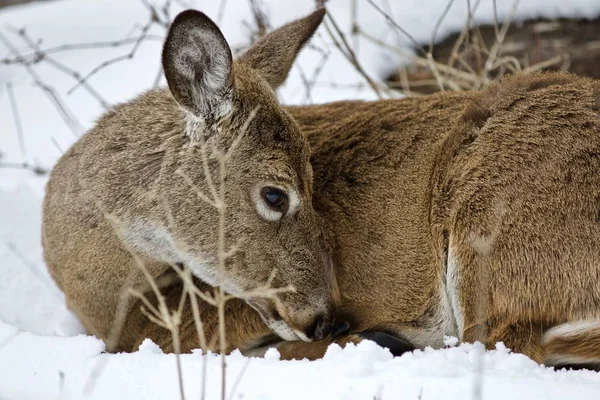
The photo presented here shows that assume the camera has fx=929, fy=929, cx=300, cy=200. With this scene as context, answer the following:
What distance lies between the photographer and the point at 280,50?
16.5 ft

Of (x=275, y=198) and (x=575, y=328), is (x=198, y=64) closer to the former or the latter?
(x=275, y=198)

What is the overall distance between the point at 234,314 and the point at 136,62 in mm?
4242

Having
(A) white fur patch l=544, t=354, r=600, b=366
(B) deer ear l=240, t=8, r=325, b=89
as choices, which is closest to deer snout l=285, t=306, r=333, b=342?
(A) white fur patch l=544, t=354, r=600, b=366

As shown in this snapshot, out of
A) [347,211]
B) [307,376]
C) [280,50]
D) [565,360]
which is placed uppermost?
[280,50]

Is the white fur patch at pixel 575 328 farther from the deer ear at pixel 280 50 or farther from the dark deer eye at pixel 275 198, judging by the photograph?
the deer ear at pixel 280 50

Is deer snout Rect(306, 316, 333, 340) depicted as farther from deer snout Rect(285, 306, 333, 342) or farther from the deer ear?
the deer ear

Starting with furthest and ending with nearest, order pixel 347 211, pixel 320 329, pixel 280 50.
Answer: pixel 280 50
pixel 347 211
pixel 320 329

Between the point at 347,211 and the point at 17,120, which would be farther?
the point at 17,120

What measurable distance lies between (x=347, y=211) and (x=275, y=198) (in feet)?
1.67

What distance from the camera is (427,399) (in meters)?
3.38

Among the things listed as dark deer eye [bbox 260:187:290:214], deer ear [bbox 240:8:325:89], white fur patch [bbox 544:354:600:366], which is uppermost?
deer ear [bbox 240:8:325:89]

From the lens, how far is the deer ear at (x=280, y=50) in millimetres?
4992

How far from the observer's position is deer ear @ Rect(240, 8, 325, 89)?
4.99 meters

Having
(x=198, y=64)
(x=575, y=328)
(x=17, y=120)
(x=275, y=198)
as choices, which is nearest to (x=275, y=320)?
(x=275, y=198)
